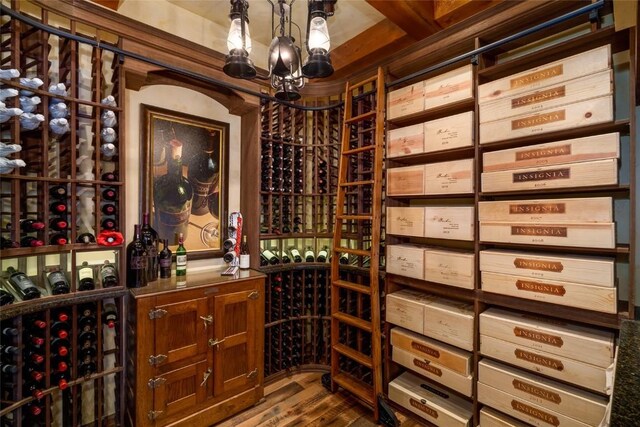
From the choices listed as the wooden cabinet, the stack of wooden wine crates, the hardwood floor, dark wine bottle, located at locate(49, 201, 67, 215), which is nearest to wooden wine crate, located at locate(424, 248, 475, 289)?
the stack of wooden wine crates

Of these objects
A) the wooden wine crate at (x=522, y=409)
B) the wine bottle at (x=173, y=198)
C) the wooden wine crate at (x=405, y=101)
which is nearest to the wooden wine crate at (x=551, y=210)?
the wooden wine crate at (x=405, y=101)

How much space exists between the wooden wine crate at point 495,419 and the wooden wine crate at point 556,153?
144 centimetres

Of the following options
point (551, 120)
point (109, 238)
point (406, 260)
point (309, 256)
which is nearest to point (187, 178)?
point (109, 238)

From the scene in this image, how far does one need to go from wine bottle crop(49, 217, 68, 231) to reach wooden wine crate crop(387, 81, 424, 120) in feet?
7.18

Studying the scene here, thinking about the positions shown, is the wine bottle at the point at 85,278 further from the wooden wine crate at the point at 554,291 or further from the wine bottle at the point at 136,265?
the wooden wine crate at the point at 554,291

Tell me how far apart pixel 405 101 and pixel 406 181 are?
58 cm

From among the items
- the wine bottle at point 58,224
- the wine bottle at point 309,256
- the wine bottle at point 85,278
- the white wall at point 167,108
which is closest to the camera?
the wine bottle at point 58,224

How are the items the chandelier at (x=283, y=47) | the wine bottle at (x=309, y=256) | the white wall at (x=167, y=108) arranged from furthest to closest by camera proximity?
the wine bottle at (x=309, y=256), the white wall at (x=167, y=108), the chandelier at (x=283, y=47)

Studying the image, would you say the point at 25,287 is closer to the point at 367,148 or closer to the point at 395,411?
the point at 367,148

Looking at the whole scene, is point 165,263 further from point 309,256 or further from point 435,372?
point 435,372

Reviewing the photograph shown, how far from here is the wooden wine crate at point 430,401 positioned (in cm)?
186

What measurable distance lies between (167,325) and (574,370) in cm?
224

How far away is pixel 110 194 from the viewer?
1794 mm

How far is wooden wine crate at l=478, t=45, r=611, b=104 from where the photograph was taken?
55.1 inches
